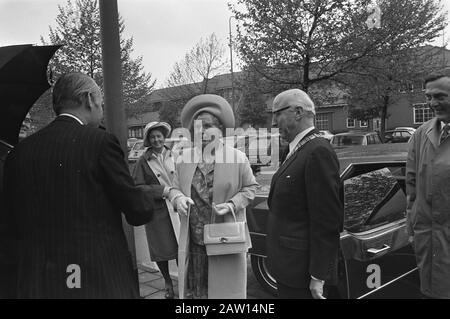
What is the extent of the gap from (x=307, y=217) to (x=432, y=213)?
2.65 ft

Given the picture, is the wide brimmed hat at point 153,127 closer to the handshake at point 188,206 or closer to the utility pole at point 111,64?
the utility pole at point 111,64

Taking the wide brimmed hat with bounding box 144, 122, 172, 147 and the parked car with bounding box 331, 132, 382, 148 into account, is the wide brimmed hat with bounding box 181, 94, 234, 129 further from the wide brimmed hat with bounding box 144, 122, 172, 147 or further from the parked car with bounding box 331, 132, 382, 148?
the parked car with bounding box 331, 132, 382, 148

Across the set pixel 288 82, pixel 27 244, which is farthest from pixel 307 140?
pixel 288 82

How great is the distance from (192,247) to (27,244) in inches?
52.7

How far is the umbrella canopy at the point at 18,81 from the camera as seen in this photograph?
6.48ft

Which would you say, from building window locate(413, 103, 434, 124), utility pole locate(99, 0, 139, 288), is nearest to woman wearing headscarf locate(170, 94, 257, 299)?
utility pole locate(99, 0, 139, 288)

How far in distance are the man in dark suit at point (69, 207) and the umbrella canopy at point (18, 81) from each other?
47cm

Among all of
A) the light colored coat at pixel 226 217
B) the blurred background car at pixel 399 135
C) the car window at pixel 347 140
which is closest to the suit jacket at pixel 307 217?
the light colored coat at pixel 226 217

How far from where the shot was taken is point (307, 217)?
7.00 ft

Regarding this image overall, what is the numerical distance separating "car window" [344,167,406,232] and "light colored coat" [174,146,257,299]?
0.95 meters

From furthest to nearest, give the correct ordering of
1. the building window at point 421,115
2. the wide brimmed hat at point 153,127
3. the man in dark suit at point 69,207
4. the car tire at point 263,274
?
1. the building window at point 421,115
2. the wide brimmed hat at point 153,127
3. the car tire at point 263,274
4. the man in dark suit at point 69,207

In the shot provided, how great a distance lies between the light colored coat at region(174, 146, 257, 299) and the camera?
280cm

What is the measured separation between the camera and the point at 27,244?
1824mm
